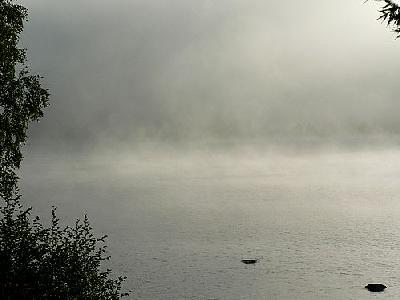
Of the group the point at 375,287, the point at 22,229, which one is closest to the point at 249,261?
the point at 375,287

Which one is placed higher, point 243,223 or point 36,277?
point 36,277

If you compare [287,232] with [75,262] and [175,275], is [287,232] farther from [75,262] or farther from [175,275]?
[75,262]

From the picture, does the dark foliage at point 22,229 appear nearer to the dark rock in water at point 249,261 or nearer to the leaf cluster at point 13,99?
the leaf cluster at point 13,99

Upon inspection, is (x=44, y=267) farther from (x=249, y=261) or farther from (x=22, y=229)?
(x=249, y=261)

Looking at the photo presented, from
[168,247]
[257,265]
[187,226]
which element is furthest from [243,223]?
[257,265]

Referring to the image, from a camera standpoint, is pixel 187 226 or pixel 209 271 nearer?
pixel 209 271

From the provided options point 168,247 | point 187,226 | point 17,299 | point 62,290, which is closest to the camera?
point 17,299

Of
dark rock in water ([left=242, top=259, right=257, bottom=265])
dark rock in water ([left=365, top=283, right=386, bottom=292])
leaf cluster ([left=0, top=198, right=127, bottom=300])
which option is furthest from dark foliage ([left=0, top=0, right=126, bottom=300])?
dark rock in water ([left=242, top=259, right=257, bottom=265])

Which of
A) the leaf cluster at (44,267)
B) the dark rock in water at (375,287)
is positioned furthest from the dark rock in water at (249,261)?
the leaf cluster at (44,267)

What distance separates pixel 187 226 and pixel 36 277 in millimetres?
151328

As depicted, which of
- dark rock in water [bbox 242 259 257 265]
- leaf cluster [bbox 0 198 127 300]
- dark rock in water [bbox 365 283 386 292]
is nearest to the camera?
leaf cluster [bbox 0 198 127 300]

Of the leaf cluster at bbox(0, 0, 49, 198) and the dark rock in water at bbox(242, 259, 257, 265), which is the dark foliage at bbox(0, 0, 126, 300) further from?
the dark rock in water at bbox(242, 259, 257, 265)

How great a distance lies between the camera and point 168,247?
131000 mm

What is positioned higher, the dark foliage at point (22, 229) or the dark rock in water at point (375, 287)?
the dark foliage at point (22, 229)
